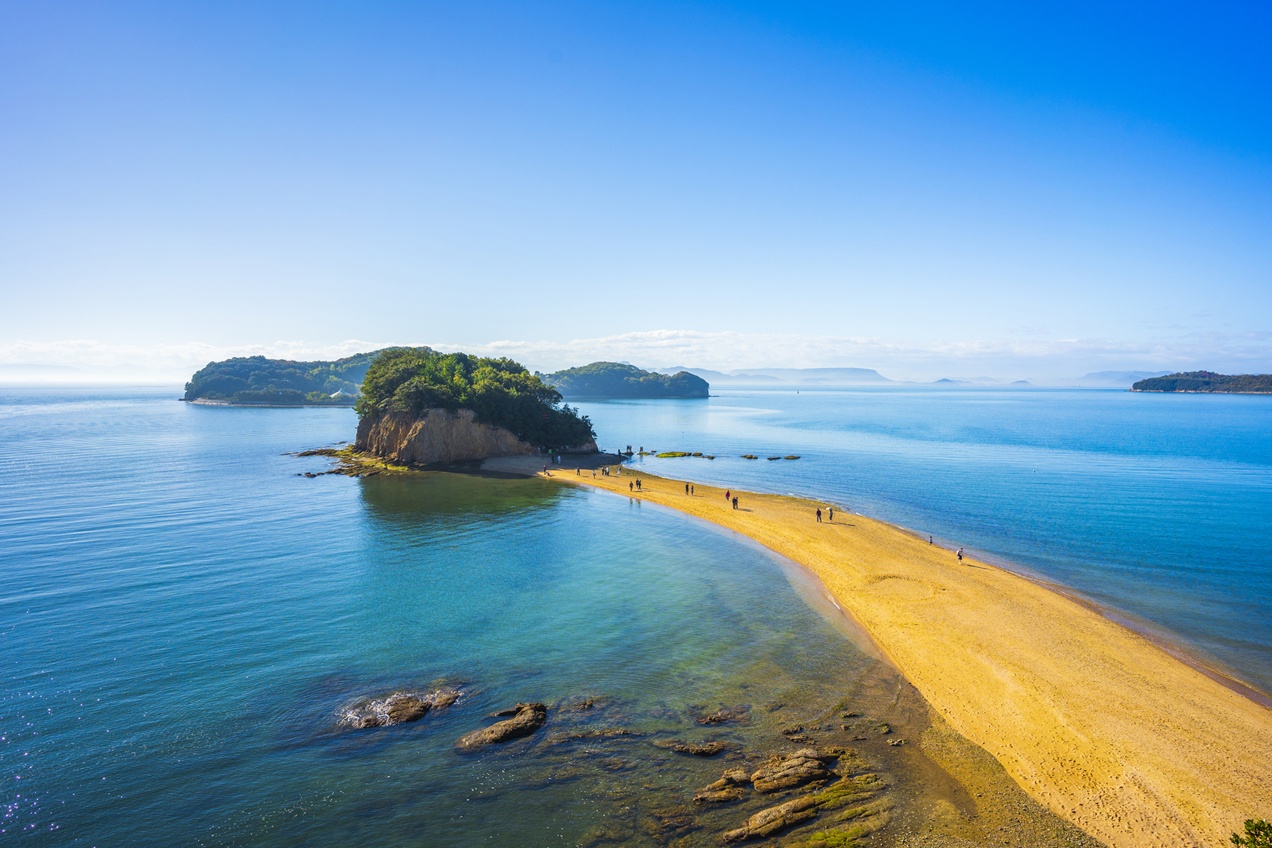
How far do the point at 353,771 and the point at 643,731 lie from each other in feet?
33.8

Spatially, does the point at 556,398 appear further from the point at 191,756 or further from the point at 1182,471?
the point at 1182,471

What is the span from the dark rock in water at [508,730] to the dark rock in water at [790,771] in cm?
846

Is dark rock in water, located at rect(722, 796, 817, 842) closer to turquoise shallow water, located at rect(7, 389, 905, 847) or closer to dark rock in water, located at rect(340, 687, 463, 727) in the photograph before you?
turquoise shallow water, located at rect(7, 389, 905, 847)

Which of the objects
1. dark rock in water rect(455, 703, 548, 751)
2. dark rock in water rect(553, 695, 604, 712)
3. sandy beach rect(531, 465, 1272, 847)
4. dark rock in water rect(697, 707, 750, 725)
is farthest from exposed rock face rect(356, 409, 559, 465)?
dark rock in water rect(697, 707, 750, 725)

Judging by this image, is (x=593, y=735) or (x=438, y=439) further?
(x=438, y=439)

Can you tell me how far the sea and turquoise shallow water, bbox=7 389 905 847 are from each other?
13 cm

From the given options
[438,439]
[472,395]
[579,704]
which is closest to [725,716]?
[579,704]

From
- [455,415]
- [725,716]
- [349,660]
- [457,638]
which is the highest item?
[455,415]

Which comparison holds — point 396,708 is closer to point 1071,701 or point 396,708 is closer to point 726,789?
point 726,789

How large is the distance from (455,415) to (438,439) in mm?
4385

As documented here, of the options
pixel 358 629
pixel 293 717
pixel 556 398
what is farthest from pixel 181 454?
pixel 293 717

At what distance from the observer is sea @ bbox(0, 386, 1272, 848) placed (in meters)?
17.7

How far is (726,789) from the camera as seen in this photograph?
18250 millimetres

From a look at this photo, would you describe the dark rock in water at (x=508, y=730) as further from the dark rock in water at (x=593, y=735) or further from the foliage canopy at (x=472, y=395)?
the foliage canopy at (x=472, y=395)
